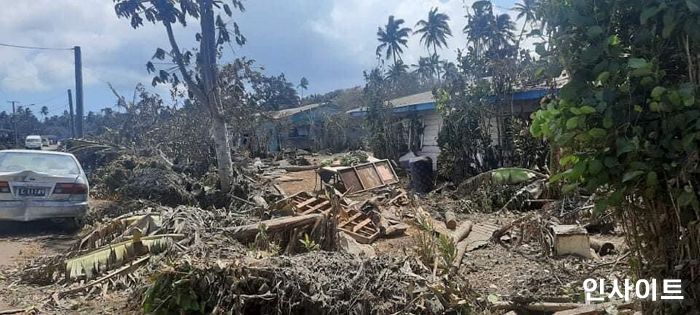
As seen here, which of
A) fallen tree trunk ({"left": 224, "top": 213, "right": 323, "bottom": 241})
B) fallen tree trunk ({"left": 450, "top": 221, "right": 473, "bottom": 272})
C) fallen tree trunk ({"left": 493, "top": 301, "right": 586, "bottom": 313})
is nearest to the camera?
fallen tree trunk ({"left": 493, "top": 301, "right": 586, "bottom": 313})

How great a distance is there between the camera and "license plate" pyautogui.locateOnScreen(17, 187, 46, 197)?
8.82 m

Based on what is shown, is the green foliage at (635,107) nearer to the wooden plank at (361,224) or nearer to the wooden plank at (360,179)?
the wooden plank at (361,224)

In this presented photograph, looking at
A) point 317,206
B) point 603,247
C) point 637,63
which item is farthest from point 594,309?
point 317,206

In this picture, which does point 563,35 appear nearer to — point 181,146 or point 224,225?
point 224,225

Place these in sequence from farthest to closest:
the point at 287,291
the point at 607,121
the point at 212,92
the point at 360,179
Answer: the point at 360,179
the point at 212,92
the point at 287,291
the point at 607,121

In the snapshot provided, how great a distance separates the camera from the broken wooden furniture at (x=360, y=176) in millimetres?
13516

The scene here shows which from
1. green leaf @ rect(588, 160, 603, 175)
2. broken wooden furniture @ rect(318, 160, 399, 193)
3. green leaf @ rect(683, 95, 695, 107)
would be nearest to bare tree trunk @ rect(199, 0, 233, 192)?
broken wooden furniture @ rect(318, 160, 399, 193)

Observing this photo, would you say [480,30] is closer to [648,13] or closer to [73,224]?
[73,224]

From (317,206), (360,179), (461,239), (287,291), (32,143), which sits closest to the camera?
(287,291)

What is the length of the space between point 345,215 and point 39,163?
5.65m

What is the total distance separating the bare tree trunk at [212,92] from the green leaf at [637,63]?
1034 cm

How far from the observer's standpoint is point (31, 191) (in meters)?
8.88

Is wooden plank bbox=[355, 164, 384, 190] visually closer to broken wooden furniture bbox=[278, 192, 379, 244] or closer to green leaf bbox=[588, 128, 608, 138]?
broken wooden furniture bbox=[278, 192, 379, 244]

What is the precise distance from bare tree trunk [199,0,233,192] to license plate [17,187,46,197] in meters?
3.91
